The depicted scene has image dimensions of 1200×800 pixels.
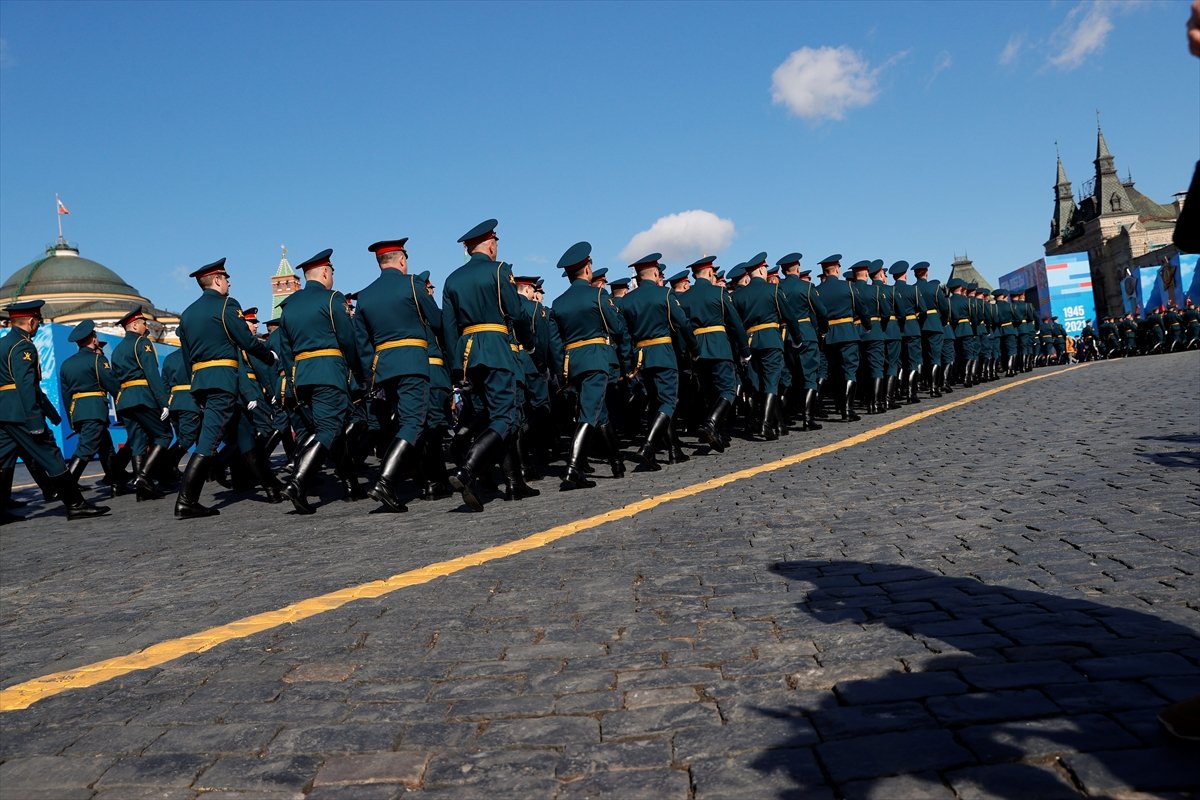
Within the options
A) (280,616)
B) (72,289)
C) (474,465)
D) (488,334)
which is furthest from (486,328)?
(72,289)

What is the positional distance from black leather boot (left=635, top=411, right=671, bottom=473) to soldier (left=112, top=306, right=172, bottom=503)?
5942 mm

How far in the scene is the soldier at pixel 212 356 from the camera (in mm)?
9547

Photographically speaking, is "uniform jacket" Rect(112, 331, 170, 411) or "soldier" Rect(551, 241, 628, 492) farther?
"uniform jacket" Rect(112, 331, 170, 411)

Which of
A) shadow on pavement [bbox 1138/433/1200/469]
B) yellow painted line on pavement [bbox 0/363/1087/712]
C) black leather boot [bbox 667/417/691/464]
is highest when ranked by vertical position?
black leather boot [bbox 667/417/691/464]

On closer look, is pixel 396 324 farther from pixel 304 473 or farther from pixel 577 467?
pixel 577 467

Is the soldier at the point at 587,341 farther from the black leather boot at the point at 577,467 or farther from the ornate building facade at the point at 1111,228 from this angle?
the ornate building facade at the point at 1111,228

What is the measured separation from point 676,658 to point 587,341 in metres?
6.55

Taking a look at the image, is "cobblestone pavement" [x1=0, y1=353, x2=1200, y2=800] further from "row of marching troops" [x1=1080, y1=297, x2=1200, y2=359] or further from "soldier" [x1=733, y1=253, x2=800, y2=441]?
"row of marching troops" [x1=1080, y1=297, x2=1200, y2=359]

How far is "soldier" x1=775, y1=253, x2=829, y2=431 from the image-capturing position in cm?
1370

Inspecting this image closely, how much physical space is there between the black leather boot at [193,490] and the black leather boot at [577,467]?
3.31 meters

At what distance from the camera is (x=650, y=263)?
452 inches

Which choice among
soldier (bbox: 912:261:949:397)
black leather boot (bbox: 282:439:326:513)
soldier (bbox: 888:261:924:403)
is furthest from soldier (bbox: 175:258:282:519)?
soldier (bbox: 912:261:949:397)

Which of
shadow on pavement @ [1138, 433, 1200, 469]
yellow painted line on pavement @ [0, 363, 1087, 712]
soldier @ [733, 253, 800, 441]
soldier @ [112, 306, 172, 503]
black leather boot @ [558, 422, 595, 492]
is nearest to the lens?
yellow painted line on pavement @ [0, 363, 1087, 712]

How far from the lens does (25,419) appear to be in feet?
33.7
